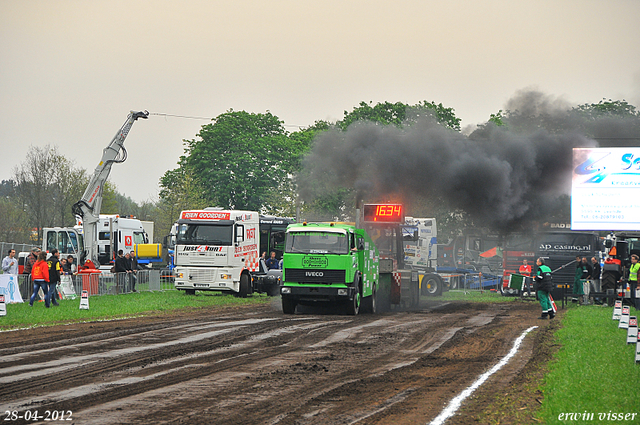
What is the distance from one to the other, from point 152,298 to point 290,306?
27.0ft

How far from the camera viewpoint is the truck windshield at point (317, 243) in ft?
66.4

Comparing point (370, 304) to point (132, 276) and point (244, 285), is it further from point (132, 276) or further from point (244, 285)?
point (132, 276)

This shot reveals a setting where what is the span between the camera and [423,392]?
902cm

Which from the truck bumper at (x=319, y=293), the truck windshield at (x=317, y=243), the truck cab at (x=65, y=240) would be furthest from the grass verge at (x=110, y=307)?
the truck cab at (x=65, y=240)

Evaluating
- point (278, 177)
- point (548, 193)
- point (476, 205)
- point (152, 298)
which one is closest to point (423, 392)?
point (152, 298)

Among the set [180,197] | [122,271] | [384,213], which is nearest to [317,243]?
[384,213]

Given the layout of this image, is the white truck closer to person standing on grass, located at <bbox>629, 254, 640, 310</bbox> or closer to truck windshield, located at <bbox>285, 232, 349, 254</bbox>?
truck windshield, located at <bbox>285, 232, 349, 254</bbox>

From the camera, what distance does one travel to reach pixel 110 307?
73.4 ft

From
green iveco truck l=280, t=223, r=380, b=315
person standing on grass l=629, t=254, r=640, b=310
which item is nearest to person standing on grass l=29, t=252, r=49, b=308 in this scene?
green iveco truck l=280, t=223, r=380, b=315

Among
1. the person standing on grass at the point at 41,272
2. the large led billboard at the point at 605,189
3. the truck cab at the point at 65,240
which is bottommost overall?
the person standing on grass at the point at 41,272

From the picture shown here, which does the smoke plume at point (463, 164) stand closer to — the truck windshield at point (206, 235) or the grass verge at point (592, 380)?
the truck windshield at point (206, 235)

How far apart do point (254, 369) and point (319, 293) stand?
378 inches

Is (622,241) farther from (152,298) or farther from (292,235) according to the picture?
(152,298)

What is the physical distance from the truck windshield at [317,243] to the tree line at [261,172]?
35.4ft
